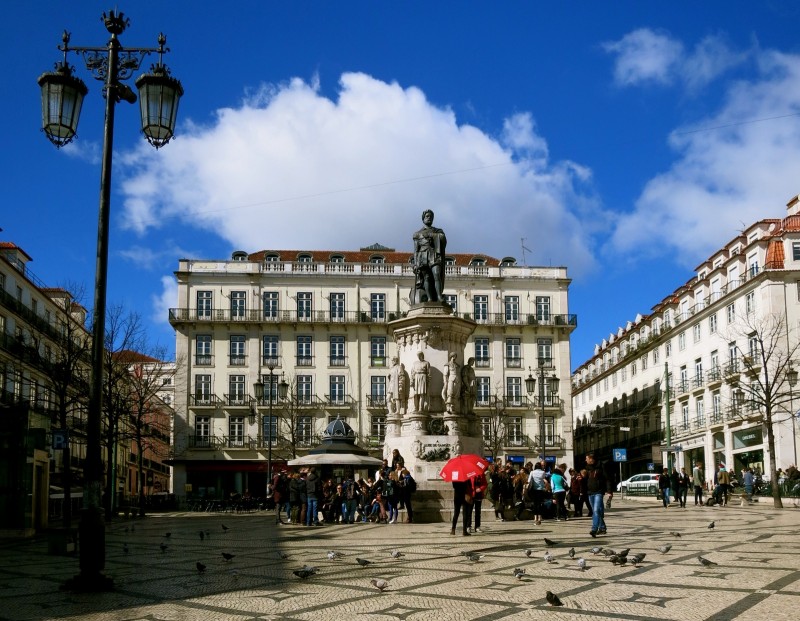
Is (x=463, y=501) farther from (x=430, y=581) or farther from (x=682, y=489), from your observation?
(x=682, y=489)

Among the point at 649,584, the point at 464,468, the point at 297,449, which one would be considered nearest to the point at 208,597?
the point at 649,584

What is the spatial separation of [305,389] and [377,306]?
25.9 feet

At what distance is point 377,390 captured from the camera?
62719 millimetres

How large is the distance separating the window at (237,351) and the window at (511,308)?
19.1 metres

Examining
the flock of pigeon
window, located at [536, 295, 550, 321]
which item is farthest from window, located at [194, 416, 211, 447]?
the flock of pigeon

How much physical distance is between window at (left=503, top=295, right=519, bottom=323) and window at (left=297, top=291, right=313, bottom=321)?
46.6 ft

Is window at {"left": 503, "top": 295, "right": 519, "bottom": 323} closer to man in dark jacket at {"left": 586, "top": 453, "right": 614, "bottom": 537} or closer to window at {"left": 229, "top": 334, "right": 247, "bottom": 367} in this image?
window at {"left": 229, "top": 334, "right": 247, "bottom": 367}

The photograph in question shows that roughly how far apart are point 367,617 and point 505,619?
1239 millimetres

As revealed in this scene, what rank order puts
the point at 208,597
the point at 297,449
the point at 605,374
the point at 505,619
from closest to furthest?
the point at 505,619 < the point at 208,597 < the point at 297,449 < the point at 605,374

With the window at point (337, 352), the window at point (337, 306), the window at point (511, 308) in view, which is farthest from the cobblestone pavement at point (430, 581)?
the window at point (511, 308)

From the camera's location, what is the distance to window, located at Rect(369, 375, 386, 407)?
62344 millimetres

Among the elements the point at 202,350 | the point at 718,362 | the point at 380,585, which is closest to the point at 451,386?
the point at 380,585

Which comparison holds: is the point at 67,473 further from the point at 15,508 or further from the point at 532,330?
the point at 532,330

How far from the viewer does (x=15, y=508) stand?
818 inches
